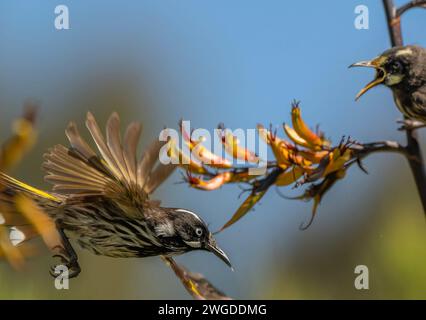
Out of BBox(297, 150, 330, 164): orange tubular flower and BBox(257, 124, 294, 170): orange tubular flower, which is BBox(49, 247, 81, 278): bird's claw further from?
BBox(297, 150, 330, 164): orange tubular flower

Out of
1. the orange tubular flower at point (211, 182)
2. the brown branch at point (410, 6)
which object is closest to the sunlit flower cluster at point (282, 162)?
the orange tubular flower at point (211, 182)

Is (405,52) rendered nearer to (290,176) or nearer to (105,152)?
(290,176)

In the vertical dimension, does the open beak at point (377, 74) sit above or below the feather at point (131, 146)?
above

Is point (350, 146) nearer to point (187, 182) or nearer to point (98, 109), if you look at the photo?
point (187, 182)

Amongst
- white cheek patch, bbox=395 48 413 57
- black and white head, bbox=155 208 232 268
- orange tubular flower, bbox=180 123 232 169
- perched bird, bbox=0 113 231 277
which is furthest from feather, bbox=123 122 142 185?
white cheek patch, bbox=395 48 413 57

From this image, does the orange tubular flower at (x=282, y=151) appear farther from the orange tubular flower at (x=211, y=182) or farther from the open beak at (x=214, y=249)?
the open beak at (x=214, y=249)
